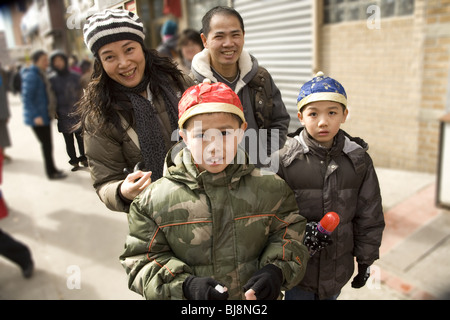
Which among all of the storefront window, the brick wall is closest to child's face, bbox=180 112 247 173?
the brick wall

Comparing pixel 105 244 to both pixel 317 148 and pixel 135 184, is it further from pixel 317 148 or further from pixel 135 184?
pixel 317 148

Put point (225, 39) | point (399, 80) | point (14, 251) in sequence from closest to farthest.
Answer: point (225, 39), point (14, 251), point (399, 80)

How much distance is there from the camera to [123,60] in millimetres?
1422

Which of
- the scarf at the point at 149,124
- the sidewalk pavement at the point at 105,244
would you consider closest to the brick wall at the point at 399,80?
the sidewalk pavement at the point at 105,244

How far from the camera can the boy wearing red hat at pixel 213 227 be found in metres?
1.25

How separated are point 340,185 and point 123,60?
0.97 m

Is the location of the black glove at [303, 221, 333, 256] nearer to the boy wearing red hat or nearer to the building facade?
the boy wearing red hat

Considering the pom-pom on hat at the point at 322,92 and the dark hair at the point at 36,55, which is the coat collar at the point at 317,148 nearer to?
the pom-pom on hat at the point at 322,92

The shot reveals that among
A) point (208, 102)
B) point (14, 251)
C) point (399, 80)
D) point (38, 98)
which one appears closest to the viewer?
point (208, 102)

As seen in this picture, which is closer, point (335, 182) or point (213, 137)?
point (213, 137)

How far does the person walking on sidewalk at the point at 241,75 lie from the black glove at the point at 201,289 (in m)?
0.54

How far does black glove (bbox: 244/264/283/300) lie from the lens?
1212mm

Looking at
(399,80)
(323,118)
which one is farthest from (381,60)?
(323,118)

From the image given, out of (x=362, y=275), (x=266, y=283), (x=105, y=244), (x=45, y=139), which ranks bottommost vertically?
(x=105, y=244)
